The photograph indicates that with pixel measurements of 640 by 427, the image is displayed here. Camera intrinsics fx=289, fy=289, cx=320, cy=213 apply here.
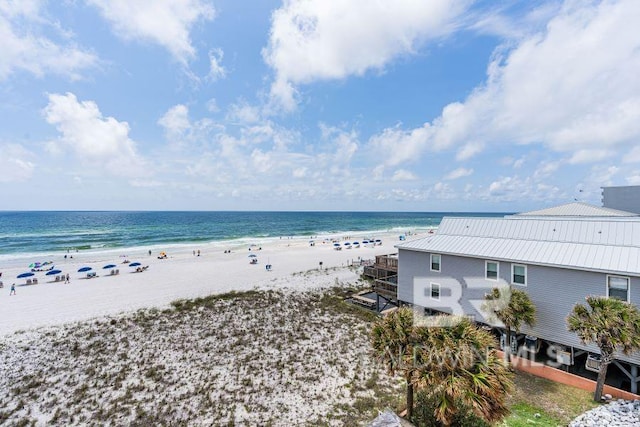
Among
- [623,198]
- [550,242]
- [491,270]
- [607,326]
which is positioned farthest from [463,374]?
[623,198]

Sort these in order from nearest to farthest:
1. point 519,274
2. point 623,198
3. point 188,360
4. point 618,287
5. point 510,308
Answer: point 618,287, point 510,308, point 519,274, point 188,360, point 623,198

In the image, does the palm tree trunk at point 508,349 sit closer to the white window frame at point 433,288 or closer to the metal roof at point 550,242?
the metal roof at point 550,242

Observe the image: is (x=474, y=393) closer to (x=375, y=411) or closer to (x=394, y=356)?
(x=394, y=356)

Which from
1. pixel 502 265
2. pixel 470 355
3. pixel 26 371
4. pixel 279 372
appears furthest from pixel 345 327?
pixel 26 371

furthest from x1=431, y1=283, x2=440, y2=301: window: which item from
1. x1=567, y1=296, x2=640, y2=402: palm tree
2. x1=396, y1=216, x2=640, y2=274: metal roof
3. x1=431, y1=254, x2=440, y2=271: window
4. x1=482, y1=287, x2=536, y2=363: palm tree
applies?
x1=567, y1=296, x2=640, y2=402: palm tree

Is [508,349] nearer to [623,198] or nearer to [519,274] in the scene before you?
[519,274]

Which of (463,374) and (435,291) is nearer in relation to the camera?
(463,374)

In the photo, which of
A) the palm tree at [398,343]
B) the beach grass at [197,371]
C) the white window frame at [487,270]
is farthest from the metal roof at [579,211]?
the palm tree at [398,343]
